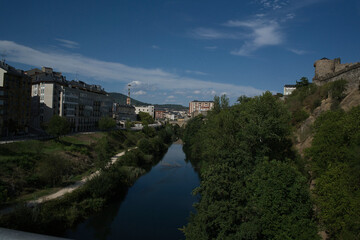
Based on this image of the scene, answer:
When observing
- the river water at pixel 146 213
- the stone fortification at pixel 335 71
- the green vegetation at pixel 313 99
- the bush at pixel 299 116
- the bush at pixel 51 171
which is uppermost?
the stone fortification at pixel 335 71

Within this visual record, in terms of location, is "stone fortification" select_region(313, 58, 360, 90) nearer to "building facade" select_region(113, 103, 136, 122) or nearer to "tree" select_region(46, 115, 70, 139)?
"tree" select_region(46, 115, 70, 139)

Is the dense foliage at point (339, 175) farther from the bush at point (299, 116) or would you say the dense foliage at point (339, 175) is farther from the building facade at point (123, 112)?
the building facade at point (123, 112)

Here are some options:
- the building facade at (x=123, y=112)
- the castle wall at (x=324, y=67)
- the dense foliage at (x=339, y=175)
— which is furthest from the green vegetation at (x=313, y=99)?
the building facade at (x=123, y=112)

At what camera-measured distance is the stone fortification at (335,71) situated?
23.5 m

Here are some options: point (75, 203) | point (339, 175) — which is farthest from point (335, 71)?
point (75, 203)

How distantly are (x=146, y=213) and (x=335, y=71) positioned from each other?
3079cm

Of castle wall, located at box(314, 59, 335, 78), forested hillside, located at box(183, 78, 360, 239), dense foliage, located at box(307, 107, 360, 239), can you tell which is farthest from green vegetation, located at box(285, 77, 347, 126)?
forested hillside, located at box(183, 78, 360, 239)

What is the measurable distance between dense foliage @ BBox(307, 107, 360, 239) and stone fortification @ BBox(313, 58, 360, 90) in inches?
452

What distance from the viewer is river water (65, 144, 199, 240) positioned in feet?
56.9

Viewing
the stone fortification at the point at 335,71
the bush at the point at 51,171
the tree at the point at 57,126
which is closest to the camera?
the bush at the point at 51,171

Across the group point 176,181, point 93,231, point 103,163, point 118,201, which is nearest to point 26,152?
point 103,163

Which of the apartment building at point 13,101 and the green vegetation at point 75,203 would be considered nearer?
the green vegetation at point 75,203

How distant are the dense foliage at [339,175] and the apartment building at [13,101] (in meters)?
36.0

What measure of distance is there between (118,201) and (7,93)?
24.1 metres
